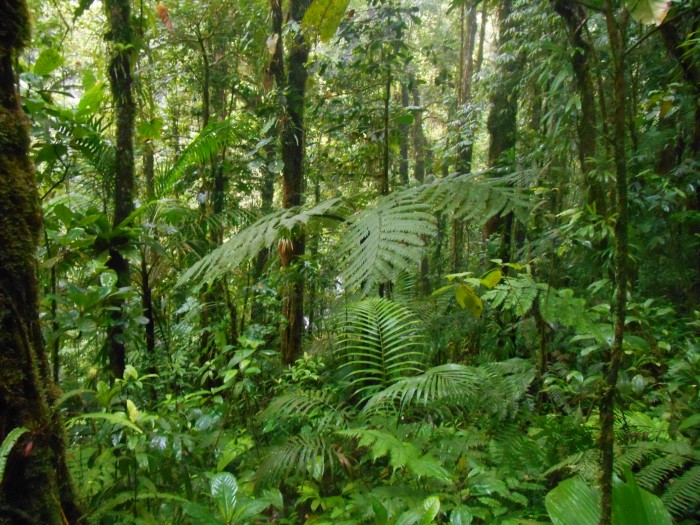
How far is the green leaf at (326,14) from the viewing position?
2.06m

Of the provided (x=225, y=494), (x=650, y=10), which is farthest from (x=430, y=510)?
(x=650, y=10)

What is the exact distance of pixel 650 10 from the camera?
56.9 inches

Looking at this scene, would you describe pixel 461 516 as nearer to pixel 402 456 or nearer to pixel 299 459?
pixel 402 456

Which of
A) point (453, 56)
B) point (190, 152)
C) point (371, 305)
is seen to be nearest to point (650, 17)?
A: point (371, 305)

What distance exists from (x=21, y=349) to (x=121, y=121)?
2.50 m

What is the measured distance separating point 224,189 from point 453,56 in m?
9.25

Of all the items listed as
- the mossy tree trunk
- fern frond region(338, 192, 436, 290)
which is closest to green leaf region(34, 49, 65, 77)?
the mossy tree trunk

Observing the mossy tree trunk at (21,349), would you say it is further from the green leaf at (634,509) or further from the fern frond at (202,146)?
the fern frond at (202,146)

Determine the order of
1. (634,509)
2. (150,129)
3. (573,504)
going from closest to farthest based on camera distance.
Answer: (634,509) < (573,504) < (150,129)

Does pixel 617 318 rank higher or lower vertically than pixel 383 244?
lower

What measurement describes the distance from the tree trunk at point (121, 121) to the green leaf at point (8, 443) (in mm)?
1967

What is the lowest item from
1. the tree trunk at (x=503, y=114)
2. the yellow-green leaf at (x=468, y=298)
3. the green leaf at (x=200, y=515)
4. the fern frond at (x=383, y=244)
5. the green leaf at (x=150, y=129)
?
the green leaf at (x=200, y=515)

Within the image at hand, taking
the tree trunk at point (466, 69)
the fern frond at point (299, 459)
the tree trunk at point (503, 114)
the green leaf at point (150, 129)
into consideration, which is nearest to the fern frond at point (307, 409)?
the fern frond at point (299, 459)

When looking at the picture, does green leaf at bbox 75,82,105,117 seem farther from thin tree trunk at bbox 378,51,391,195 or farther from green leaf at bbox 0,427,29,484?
green leaf at bbox 0,427,29,484
